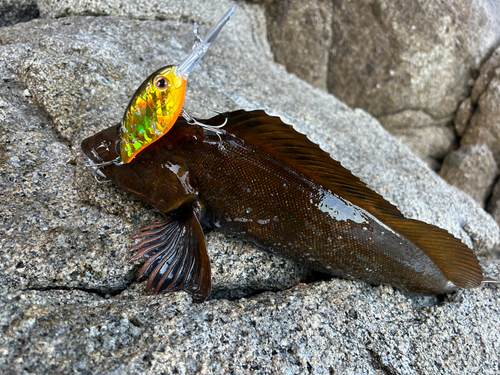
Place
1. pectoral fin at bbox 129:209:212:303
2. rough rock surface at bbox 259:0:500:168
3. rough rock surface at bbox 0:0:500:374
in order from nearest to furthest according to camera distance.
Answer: rough rock surface at bbox 0:0:500:374, pectoral fin at bbox 129:209:212:303, rough rock surface at bbox 259:0:500:168

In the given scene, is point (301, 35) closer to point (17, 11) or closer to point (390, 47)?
point (390, 47)

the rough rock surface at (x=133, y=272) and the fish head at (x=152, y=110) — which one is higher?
the fish head at (x=152, y=110)

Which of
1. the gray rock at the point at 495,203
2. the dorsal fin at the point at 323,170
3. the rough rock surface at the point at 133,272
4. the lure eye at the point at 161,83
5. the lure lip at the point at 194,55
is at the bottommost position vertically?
the gray rock at the point at 495,203

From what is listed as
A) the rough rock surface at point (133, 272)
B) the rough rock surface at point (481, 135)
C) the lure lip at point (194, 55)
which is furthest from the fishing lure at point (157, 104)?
the rough rock surface at point (481, 135)

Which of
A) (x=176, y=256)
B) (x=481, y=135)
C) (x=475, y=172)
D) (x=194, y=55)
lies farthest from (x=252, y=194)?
(x=481, y=135)

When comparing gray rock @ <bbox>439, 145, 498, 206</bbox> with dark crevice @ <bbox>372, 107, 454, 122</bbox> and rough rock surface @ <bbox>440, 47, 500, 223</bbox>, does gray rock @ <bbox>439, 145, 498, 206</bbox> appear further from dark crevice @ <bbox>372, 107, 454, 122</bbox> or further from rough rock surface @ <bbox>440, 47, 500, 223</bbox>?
dark crevice @ <bbox>372, 107, 454, 122</bbox>

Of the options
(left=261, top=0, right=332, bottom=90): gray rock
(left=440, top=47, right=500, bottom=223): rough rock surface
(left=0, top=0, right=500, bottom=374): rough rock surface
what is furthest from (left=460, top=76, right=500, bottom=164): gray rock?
(left=0, top=0, right=500, bottom=374): rough rock surface

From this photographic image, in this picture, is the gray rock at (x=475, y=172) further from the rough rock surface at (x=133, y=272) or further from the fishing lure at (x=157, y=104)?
the fishing lure at (x=157, y=104)

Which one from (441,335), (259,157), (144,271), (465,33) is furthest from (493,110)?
(144,271)
